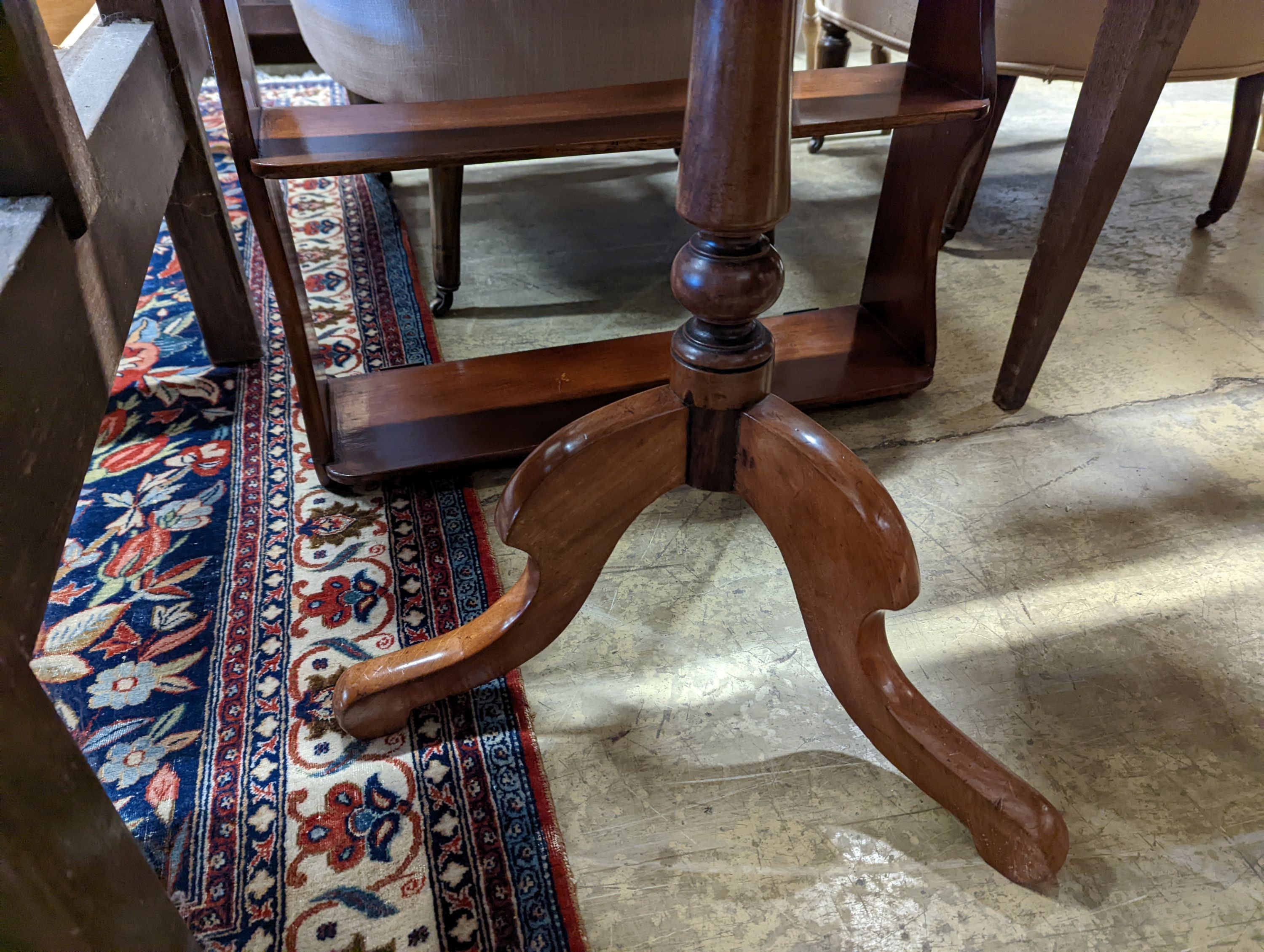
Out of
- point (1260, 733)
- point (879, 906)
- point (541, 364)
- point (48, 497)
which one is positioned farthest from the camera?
point (541, 364)

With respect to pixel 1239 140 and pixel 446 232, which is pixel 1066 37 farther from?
pixel 446 232

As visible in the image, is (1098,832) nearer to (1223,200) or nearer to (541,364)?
(541,364)

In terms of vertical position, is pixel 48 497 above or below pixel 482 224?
above

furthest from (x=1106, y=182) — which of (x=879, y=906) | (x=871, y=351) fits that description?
(x=879, y=906)

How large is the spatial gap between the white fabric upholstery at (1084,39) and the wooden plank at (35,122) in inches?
39.1

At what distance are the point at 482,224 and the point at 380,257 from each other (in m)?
0.23

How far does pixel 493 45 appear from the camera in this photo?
3.35 ft

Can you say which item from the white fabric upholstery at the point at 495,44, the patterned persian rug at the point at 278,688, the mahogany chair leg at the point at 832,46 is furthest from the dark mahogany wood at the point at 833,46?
the patterned persian rug at the point at 278,688

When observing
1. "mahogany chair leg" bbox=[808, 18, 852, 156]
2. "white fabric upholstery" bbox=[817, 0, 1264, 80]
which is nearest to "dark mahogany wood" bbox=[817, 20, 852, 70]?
"mahogany chair leg" bbox=[808, 18, 852, 156]

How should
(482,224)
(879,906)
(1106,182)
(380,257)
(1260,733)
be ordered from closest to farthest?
1. (879,906)
2. (1260,733)
3. (1106,182)
4. (380,257)
5. (482,224)

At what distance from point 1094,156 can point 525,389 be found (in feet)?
2.25

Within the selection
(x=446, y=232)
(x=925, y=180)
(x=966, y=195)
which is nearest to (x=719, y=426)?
(x=925, y=180)

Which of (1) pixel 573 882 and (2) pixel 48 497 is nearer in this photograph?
(2) pixel 48 497

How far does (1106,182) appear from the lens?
0.93 meters
